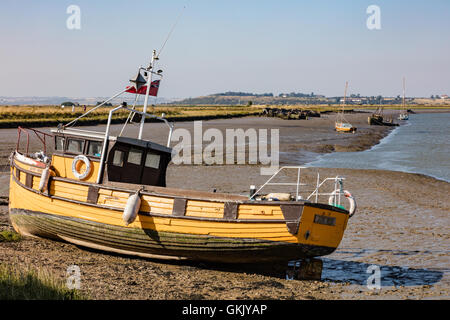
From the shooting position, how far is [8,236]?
528 inches

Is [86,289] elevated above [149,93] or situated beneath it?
situated beneath

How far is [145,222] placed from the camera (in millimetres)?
11797

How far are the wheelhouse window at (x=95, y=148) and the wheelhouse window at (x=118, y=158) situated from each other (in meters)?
0.41

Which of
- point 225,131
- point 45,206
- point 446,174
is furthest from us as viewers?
point 225,131

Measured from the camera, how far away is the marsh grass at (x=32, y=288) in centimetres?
798

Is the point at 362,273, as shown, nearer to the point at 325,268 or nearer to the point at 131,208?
the point at 325,268

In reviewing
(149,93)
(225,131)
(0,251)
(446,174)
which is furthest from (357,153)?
(0,251)

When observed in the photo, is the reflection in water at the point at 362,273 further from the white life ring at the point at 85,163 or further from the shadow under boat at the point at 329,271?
the white life ring at the point at 85,163

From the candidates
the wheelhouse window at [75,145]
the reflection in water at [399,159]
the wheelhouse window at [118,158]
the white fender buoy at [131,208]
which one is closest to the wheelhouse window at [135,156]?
the wheelhouse window at [118,158]

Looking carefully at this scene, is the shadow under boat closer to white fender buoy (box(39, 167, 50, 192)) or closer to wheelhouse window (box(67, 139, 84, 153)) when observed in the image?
white fender buoy (box(39, 167, 50, 192))

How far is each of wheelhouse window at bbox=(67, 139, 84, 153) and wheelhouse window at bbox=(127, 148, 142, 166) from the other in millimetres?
1254

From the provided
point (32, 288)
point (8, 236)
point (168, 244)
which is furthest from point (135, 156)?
point (32, 288)

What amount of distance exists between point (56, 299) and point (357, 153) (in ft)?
107
